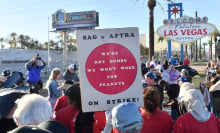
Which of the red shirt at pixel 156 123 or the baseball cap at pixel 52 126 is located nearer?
the baseball cap at pixel 52 126

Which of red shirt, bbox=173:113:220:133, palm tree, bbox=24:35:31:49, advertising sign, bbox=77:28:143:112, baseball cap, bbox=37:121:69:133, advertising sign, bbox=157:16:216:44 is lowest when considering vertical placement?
red shirt, bbox=173:113:220:133

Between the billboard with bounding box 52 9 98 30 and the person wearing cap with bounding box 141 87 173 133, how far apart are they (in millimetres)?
41343

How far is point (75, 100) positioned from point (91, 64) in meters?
0.86

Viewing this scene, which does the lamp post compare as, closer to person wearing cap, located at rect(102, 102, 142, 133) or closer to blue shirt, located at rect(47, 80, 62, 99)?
blue shirt, located at rect(47, 80, 62, 99)

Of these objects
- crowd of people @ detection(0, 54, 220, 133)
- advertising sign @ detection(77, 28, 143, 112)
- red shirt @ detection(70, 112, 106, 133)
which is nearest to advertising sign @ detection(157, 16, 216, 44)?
crowd of people @ detection(0, 54, 220, 133)

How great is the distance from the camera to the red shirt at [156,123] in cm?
288

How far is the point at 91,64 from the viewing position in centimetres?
245

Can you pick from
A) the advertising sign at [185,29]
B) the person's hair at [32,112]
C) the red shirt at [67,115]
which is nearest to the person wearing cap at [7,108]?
the person's hair at [32,112]

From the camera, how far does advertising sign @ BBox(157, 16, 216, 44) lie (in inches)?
606

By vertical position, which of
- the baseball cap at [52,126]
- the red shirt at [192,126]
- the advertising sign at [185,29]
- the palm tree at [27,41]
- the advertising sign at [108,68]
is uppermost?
the palm tree at [27,41]

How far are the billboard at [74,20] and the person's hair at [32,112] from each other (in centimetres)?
4209

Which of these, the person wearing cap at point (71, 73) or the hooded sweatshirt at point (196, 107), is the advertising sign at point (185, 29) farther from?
the hooded sweatshirt at point (196, 107)

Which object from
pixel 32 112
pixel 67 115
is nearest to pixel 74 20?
pixel 67 115

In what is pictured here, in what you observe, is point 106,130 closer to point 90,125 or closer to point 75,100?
point 90,125
